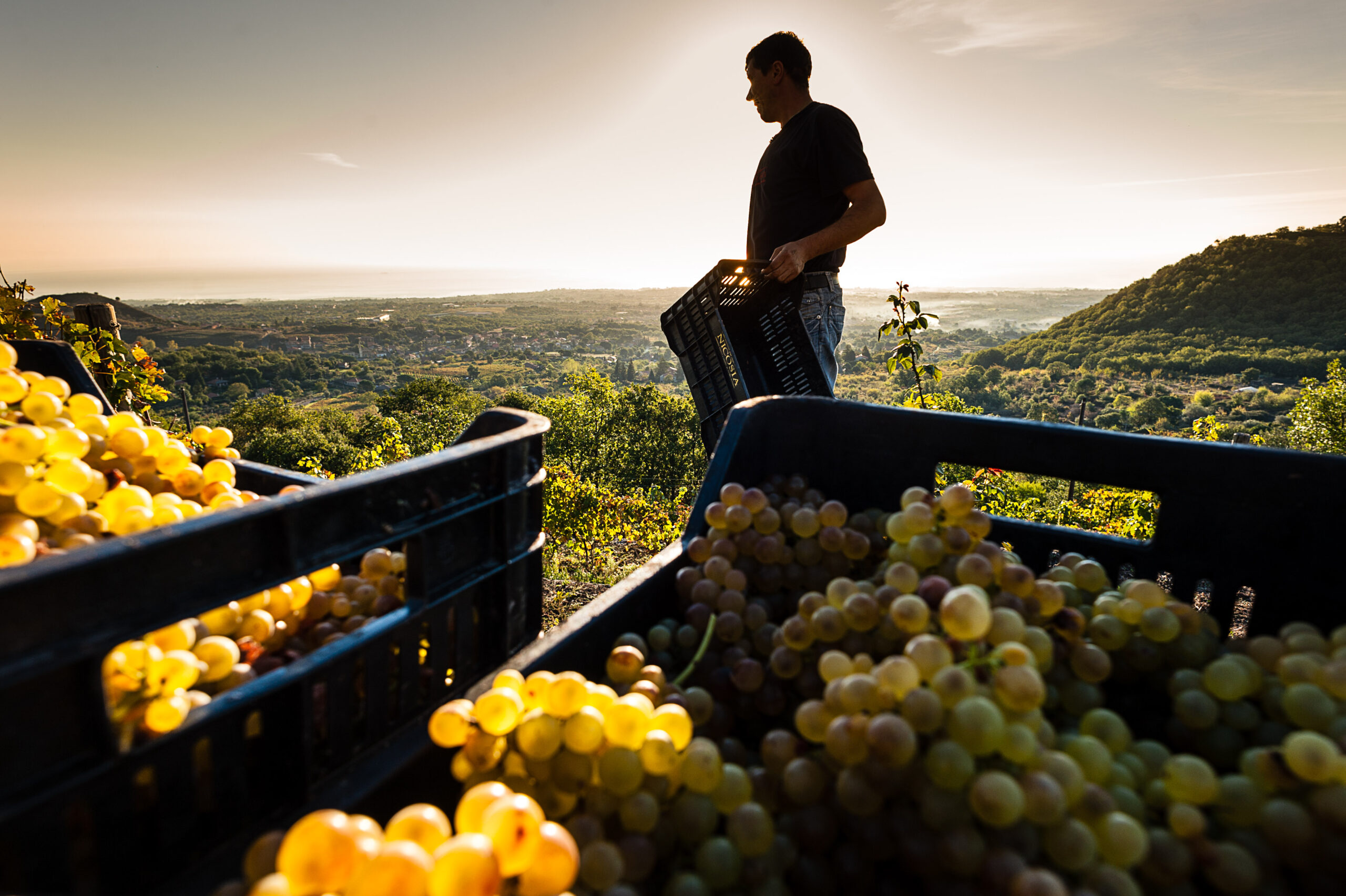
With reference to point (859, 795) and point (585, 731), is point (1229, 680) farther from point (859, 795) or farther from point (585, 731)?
point (585, 731)

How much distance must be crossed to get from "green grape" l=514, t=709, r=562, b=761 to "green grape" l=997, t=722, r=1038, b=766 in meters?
0.56

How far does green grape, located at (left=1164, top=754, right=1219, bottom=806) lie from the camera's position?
2.69ft

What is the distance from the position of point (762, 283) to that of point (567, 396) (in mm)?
32159

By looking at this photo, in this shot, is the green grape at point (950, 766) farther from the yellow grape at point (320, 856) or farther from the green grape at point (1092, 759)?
the yellow grape at point (320, 856)

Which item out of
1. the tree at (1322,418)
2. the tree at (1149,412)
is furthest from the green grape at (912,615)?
the tree at (1149,412)

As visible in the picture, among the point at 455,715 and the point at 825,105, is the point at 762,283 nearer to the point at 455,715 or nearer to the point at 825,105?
the point at 825,105

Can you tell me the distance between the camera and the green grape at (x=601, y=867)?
74 cm

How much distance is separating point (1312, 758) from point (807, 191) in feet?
8.81

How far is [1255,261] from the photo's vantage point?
70.6 meters

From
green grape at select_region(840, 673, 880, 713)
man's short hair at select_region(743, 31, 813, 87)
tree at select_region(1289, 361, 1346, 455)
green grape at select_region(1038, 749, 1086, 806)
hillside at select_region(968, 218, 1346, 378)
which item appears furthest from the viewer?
hillside at select_region(968, 218, 1346, 378)

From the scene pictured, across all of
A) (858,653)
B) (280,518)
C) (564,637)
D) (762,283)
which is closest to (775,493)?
(858,653)

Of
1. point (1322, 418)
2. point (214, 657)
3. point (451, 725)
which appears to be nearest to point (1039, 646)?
point (451, 725)

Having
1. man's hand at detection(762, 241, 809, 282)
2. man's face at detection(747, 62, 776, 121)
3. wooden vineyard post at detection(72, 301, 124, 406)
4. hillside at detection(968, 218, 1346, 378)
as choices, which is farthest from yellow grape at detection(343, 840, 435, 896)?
hillside at detection(968, 218, 1346, 378)

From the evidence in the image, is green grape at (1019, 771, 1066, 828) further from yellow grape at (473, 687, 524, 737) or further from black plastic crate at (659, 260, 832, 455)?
black plastic crate at (659, 260, 832, 455)
